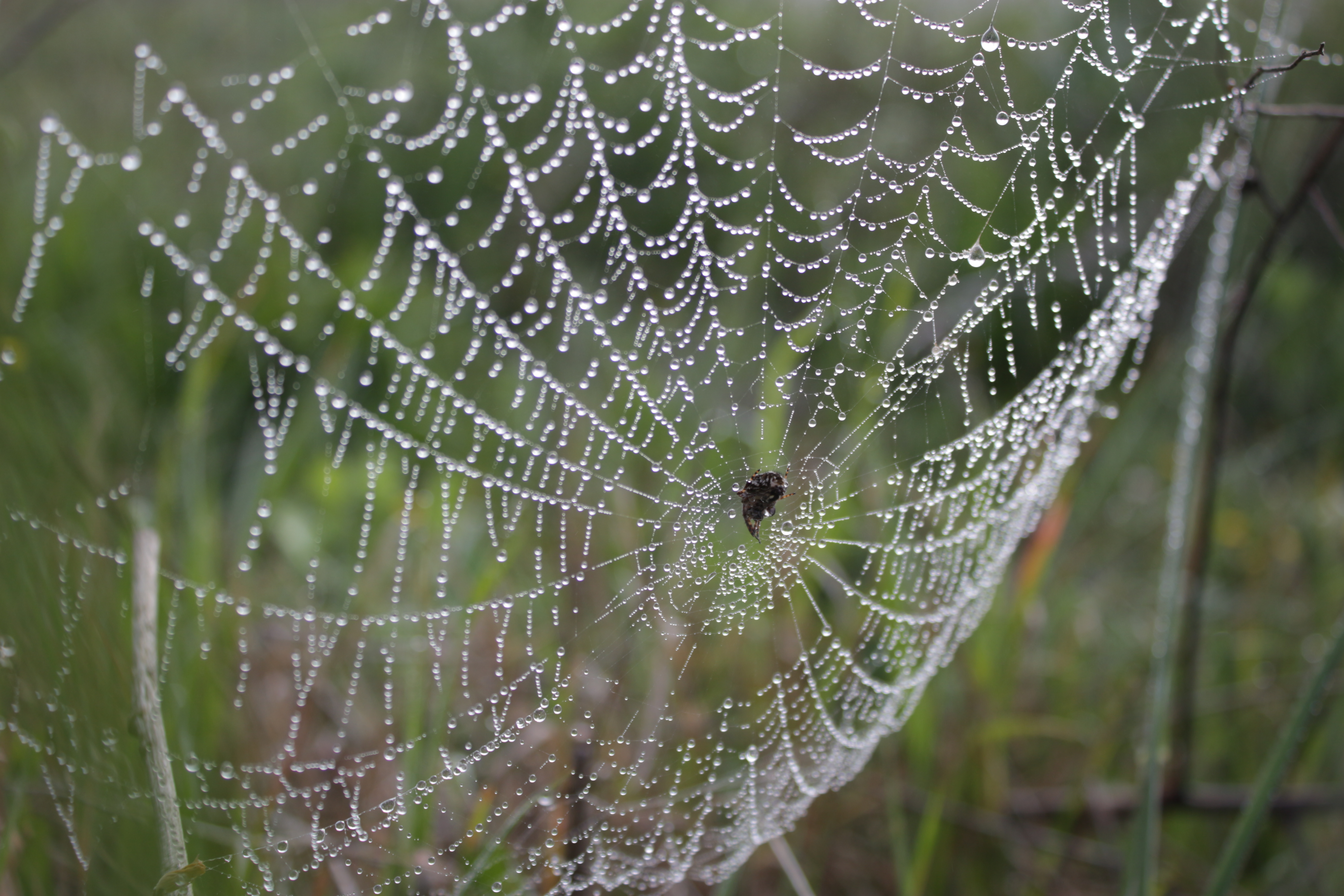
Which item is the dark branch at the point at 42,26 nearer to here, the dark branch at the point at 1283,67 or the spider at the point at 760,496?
the spider at the point at 760,496

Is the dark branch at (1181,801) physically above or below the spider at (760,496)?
below

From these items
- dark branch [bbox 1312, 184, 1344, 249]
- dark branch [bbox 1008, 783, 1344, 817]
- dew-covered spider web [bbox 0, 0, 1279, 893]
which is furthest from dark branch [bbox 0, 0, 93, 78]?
dark branch [bbox 1008, 783, 1344, 817]

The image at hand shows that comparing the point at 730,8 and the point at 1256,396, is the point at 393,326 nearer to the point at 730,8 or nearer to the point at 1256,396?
the point at 730,8

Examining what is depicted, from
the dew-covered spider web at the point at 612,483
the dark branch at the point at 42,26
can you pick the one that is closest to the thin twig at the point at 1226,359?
the dew-covered spider web at the point at 612,483

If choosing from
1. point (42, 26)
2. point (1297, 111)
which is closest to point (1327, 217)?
point (1297, 111)

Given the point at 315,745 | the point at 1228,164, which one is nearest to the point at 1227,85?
the point at 1228,164

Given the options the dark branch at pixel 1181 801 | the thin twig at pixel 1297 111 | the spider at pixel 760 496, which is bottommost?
the dark branch at pixel 1181 801
